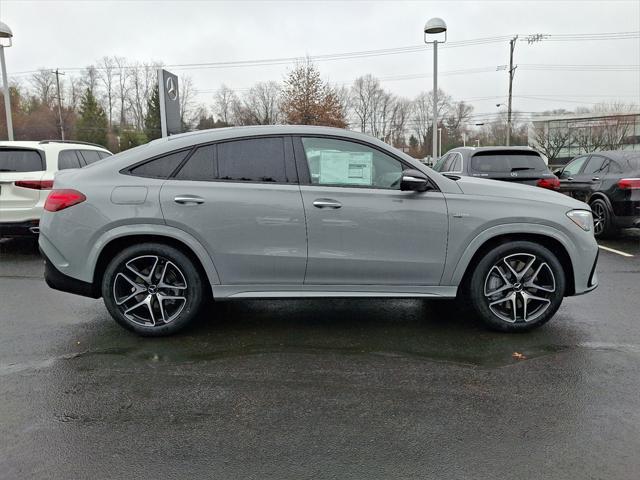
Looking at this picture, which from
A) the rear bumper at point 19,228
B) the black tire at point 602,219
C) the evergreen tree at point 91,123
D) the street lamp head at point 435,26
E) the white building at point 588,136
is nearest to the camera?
the rear bumper at point 19,228

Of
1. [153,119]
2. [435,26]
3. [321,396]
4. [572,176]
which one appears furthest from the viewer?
[153,119]

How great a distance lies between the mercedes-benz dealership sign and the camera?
1077 centimetres

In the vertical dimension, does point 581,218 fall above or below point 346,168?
below

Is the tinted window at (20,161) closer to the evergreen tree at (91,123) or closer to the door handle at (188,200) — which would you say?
the door handle at (188,200)

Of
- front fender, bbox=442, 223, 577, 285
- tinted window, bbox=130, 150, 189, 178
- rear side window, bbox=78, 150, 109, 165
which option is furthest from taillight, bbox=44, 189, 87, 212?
rear side window, bbox=78, 150, 109, 165

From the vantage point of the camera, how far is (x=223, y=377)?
135 inches

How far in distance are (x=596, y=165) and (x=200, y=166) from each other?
27.3ft

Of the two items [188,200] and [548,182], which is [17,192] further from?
[548,182]

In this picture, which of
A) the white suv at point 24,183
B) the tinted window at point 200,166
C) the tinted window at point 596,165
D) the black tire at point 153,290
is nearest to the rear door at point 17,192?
the white suv at point 24,183

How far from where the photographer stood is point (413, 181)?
155 inches

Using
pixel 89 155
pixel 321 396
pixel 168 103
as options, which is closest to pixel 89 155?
pixel 89 155

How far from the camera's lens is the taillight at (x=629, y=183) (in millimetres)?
8172

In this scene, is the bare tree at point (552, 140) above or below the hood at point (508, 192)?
above

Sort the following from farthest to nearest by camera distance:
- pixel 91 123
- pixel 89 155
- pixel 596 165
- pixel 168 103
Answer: pixel 91 123
pixel 168 103
pixel 596 165
pixel 89 155
